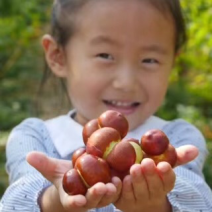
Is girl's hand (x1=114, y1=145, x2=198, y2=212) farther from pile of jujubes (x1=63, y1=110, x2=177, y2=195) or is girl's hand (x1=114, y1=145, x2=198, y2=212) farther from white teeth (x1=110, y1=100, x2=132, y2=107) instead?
white teeth (x1=110, y1=100, x2=132, y2=107)

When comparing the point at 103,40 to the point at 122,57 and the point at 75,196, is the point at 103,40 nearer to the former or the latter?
the point at 122,57

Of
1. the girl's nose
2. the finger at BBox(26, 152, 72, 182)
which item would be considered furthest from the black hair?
the finger at BBox(26, 152, 72, 182)

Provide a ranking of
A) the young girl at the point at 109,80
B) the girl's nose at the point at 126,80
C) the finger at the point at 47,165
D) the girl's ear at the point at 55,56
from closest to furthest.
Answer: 1. the finger at the point at 47,165
2. the young girl at the point at 109,80
3. the girl's nose at the point at 126,80
4. the girl's ear at the point at 55,56

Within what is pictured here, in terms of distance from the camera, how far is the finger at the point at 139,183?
1.75 m

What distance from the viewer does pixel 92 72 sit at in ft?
8.61

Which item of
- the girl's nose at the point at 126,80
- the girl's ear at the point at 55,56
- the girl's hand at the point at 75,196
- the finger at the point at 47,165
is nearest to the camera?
the girl's hand at the point at 75,196

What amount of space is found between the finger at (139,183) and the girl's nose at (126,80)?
0.73 m

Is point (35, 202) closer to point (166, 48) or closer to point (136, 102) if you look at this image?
point (136, 102)

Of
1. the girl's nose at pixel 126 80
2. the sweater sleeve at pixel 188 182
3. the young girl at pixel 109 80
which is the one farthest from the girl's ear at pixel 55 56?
the sweater sleeve at pixel 188 182

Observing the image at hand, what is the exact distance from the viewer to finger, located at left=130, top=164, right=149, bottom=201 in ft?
5.74

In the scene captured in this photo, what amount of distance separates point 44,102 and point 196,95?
1.37 meters

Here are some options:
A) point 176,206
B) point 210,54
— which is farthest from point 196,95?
point 176,206

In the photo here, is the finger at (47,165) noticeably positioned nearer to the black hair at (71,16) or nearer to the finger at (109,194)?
the finger at (109,194)

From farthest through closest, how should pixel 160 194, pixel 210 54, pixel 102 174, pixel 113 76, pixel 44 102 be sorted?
pixel 44 102 → pixel 210 54 → pixel 113 76 → pixel 160 194 → pixel 102 174
